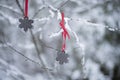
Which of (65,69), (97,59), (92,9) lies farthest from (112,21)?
(65,69)

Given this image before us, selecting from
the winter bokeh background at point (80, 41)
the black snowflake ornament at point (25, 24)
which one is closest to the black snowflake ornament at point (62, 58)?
the black snowflake ornament at point (25, 24)

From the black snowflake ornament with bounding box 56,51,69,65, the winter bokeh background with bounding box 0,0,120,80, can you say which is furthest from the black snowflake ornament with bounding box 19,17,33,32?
the winter bokeh background with bounding box 0,0,120,80

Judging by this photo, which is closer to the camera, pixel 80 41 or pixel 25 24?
pixel 25 24

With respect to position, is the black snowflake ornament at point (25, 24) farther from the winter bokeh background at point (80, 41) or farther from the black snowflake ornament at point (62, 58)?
the winter bokeh background at point (80, 41)

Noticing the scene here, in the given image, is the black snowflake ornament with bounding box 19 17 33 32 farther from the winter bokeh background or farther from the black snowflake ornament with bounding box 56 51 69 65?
the winter bokeh background

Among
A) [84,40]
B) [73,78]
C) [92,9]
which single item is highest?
[92,9]

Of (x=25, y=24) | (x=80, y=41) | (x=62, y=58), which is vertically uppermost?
(x=80, y=41)

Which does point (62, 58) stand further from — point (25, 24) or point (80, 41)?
point (80, 41)

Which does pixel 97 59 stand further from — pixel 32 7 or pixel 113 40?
pixel 32 7

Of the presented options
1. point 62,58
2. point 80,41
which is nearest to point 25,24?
point 62,58

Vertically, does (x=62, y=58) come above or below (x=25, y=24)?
below

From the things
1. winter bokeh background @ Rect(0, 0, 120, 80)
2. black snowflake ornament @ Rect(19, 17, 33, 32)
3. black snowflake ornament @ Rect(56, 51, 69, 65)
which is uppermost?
winter bokeh background @ Rect(0, 0, 120, 80)
